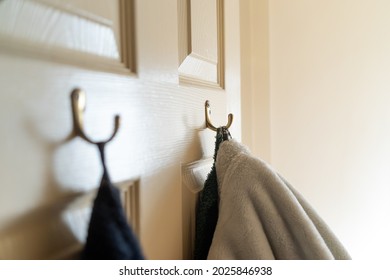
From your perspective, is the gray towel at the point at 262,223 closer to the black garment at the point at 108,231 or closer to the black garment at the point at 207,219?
the black garment at the point at 207,219

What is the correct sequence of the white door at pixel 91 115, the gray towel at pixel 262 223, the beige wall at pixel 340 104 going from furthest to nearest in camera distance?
the beige wall at pixel 340 104 → the gray towel at pixel 262 223 → the white door at pixel 91 115

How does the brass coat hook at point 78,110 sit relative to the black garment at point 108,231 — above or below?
above

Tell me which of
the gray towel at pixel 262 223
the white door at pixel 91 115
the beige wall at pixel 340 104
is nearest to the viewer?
Answer: the white door at pixel 91 115

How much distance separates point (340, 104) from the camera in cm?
112

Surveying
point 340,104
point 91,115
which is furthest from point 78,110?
point 340,104

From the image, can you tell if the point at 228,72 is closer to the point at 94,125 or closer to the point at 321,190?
the point at 94,125

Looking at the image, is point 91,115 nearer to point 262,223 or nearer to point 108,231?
point 108,231

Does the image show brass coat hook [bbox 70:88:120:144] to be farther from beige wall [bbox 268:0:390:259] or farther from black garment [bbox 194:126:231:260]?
beige wall [bbox 268:0:390:259]

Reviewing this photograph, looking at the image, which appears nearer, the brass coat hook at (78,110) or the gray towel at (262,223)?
the brass coat hook at (78,110)

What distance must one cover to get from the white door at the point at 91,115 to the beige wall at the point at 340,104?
648 millimetres

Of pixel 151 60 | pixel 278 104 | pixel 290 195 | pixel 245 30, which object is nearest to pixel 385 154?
pixel 278 104

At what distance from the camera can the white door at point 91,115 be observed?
0.82 ft

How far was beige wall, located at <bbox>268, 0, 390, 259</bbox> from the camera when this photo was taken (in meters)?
1.10

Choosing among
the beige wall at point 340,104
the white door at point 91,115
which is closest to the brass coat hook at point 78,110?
the white door at point 91,115
